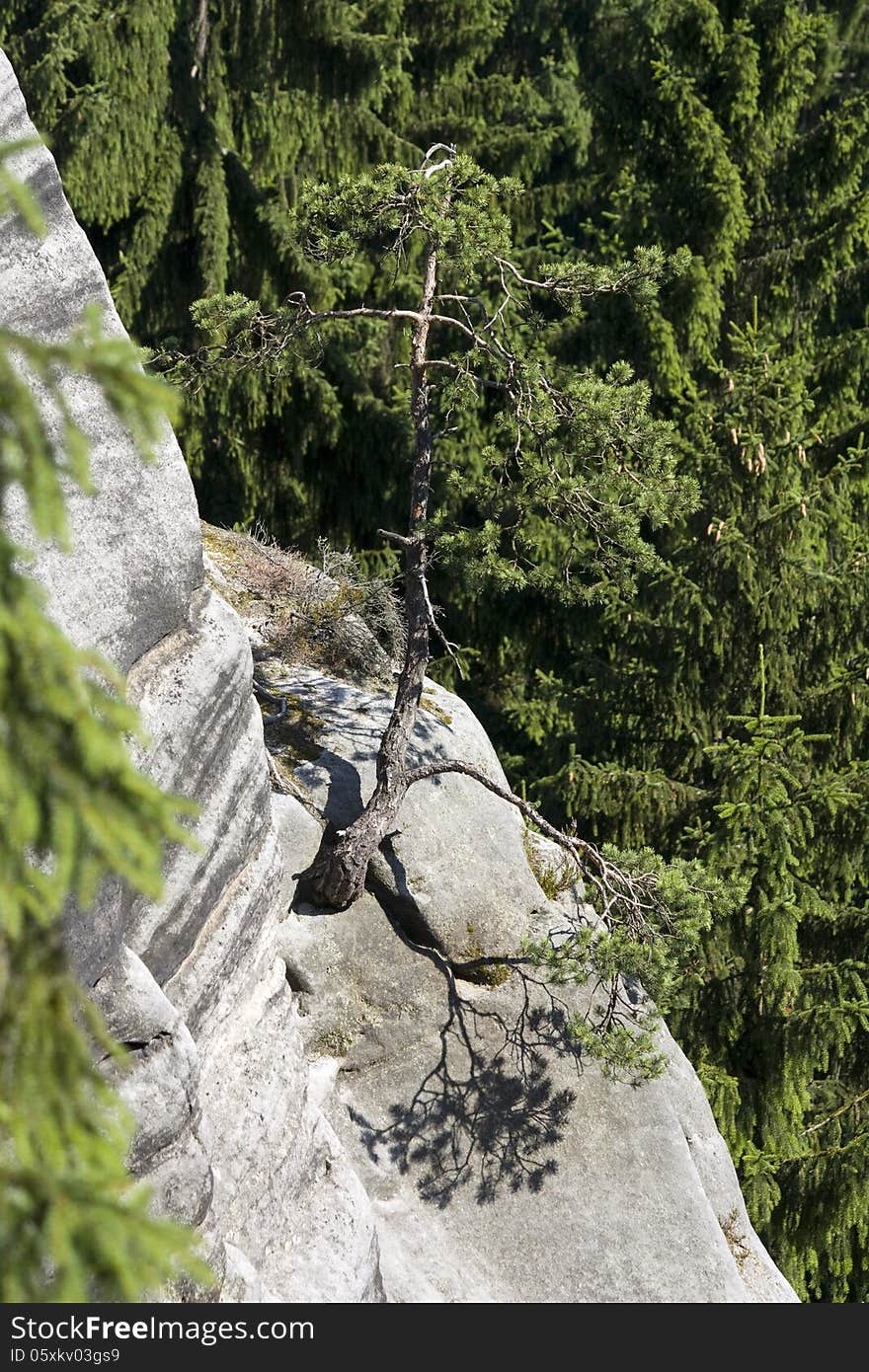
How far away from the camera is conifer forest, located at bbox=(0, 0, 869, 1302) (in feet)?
32.9

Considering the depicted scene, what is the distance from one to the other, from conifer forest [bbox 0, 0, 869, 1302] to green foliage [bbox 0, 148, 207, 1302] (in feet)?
19.1

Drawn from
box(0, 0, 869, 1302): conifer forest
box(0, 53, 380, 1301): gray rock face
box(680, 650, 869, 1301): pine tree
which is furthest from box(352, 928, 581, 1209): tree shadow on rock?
box(680, 650, 869, 1301): pine tree

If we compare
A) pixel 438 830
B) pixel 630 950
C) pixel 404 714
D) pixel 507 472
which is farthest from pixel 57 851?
pixel 438 830

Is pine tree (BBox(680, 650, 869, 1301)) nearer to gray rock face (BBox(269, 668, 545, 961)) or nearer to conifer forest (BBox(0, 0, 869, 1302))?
conifer forest (BBox(0, 0, 869, 1302))

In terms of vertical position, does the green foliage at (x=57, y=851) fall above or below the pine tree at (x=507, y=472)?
above

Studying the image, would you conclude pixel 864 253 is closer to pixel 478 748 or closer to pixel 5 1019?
pixel 478 748

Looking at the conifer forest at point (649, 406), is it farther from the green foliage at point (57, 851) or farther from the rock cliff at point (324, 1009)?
the green foliage at point (57, 851)

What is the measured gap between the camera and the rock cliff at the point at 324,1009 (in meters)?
5.70

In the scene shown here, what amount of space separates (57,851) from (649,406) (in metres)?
10.4

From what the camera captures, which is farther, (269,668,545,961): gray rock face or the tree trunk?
(269,668,545,961): gray rock face

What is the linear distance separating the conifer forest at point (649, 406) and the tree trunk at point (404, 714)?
27 cm

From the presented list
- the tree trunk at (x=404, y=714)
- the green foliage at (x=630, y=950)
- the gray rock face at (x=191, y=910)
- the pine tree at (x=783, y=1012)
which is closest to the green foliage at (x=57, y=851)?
the gray rock face at (x=191, y=910)
